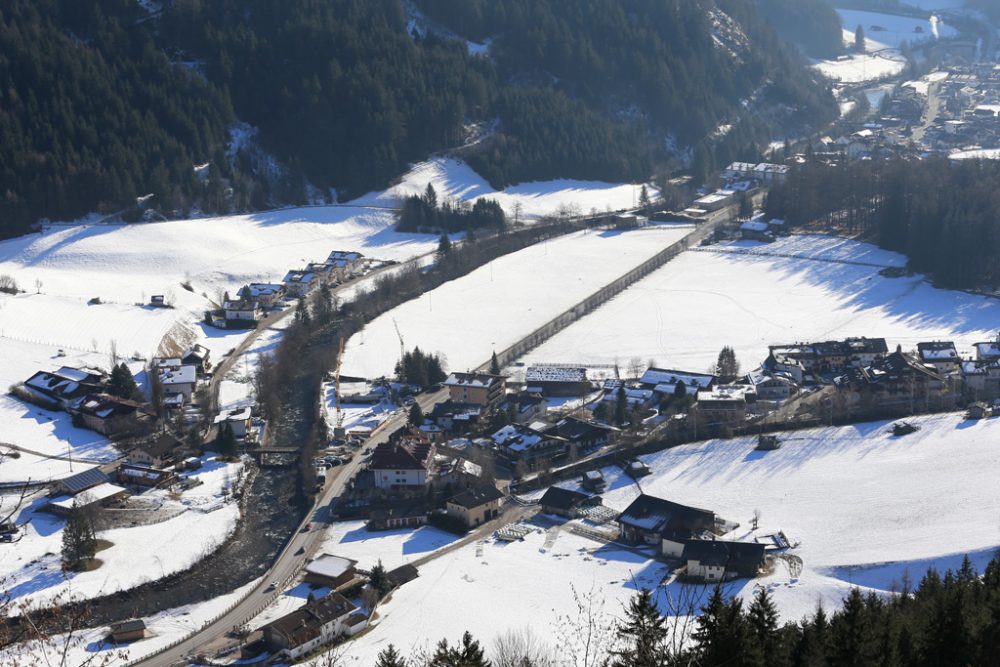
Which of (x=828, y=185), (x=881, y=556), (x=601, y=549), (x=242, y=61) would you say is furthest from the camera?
(x=242, y=61)

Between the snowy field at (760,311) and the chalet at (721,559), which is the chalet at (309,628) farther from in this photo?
the snowy field at (760,311)

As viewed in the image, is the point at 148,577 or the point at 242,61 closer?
the point at 148,577

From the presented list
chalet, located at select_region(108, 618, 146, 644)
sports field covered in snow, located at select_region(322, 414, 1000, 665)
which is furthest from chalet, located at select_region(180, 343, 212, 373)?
chalet, located at select_region(108, 618, 146, 644)

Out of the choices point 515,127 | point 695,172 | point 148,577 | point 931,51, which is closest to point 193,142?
point 515,127

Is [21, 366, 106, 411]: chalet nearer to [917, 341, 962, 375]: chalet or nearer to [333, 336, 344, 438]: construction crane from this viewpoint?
[333, 336, 344, 438]: construction crane

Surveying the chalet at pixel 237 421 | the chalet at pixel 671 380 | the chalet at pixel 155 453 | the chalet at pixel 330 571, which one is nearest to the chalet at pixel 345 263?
the chalet at pixel 237 421

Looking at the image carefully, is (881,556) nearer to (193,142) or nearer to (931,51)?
(193,142)

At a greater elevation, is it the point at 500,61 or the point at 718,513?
the point at 500,61
